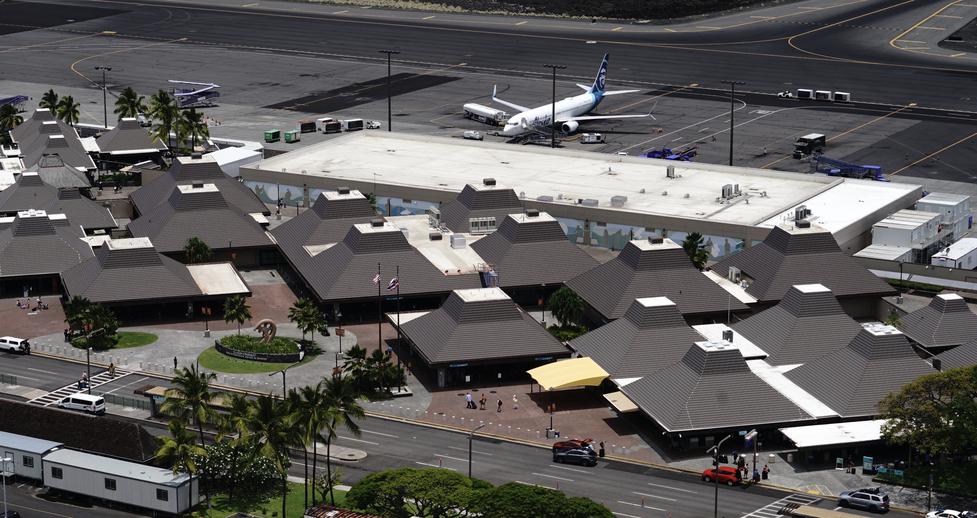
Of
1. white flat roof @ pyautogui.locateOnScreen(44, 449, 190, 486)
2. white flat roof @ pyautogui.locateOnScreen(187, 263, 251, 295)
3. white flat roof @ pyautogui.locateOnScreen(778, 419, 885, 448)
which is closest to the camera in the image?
white flat roof @ pyautogui.locateOnScreen(44, 449, 190, 486)

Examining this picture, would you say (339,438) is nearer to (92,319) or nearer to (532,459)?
(532,459)

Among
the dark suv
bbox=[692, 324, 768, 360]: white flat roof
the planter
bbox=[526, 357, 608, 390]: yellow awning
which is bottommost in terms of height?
the dark suv

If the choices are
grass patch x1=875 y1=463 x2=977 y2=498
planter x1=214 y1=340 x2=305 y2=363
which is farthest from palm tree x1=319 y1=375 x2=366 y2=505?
grass patch x1=875 y1=463 x2=977 y2=498

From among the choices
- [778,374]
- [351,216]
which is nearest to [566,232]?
[351,216]

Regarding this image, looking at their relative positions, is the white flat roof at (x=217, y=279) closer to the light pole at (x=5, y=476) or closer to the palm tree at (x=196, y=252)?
the palm tree at (x=196, y=252)

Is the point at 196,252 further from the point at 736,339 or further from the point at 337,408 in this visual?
the point at 337,408

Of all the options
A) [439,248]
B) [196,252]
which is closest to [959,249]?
[439,248]

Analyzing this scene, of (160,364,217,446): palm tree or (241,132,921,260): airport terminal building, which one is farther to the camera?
(241,132,921,260): airport terminal building

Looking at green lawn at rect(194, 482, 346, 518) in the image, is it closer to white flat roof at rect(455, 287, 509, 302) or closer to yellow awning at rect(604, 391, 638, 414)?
yellow awning at rect(604, 391, 638, 414)
